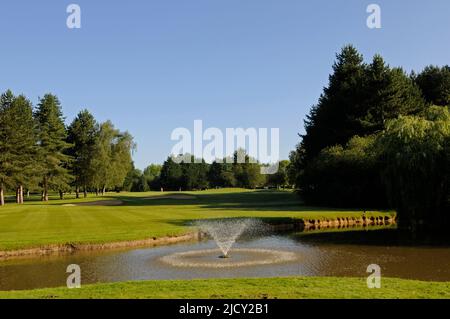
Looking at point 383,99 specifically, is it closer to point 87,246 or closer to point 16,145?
point 87,246

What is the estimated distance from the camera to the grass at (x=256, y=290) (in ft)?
43.0

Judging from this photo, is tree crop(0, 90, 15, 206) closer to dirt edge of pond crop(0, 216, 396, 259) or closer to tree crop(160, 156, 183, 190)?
dirt edge of pond crop(0, 216, 396, 259)

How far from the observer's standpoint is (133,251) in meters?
26.5

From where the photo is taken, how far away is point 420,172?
30.6 metres

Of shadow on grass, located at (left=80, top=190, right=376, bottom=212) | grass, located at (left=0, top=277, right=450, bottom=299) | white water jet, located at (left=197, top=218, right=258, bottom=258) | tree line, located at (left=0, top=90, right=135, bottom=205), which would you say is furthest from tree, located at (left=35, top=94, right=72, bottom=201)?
grass, located at (left=0, top=277, right=450, bottom=299)

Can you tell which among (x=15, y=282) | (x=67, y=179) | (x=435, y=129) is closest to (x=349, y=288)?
(x=15, y=282)

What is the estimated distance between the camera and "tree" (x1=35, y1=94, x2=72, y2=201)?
80188mm

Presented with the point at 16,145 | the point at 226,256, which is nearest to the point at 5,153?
the point at 16,145

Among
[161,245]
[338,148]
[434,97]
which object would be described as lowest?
[161,245]

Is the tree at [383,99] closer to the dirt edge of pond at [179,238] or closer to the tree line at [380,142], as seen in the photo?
the tree line at [380,142]

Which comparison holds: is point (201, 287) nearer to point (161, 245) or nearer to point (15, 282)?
point (15, 282)

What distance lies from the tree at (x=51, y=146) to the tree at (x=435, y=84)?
61.2 meters

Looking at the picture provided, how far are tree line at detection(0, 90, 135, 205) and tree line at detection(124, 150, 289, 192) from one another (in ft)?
145
